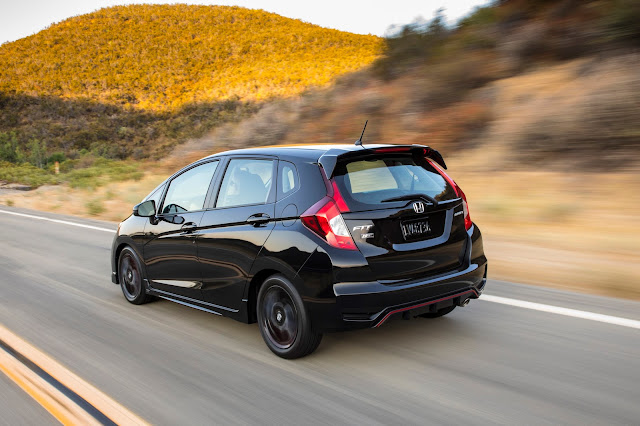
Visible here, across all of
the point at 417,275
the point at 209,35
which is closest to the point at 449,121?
the point at 417,275

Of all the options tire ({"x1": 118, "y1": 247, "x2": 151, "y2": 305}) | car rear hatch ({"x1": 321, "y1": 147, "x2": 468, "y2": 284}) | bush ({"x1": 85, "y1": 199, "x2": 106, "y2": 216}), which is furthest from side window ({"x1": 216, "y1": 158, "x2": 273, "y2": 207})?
bush ({"x1": 85, "y1": 199, "x2": 106, "y2": 216})

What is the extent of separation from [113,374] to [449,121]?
11.5 m

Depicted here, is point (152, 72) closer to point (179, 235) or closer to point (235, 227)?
point (179, 235)

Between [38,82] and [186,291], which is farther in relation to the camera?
[38,82]

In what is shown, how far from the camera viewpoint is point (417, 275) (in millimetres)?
4438

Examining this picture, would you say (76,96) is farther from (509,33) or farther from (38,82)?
(509,33)

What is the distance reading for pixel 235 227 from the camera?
196 inches

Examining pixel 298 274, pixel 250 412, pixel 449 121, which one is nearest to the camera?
pixel 250 412

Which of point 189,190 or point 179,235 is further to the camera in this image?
point 189,190

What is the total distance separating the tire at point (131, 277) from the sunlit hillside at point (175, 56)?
40.4 metres

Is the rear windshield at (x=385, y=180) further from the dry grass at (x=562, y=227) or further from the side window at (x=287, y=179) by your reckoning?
the dry grass at (x=562, y=227)

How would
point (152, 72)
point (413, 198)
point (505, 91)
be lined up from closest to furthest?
1. point (413, 198)
2. point (505, 91)
3. point (152, 72)

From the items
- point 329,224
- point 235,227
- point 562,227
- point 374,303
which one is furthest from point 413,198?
point 562,227

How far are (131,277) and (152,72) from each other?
5867 centimetres
